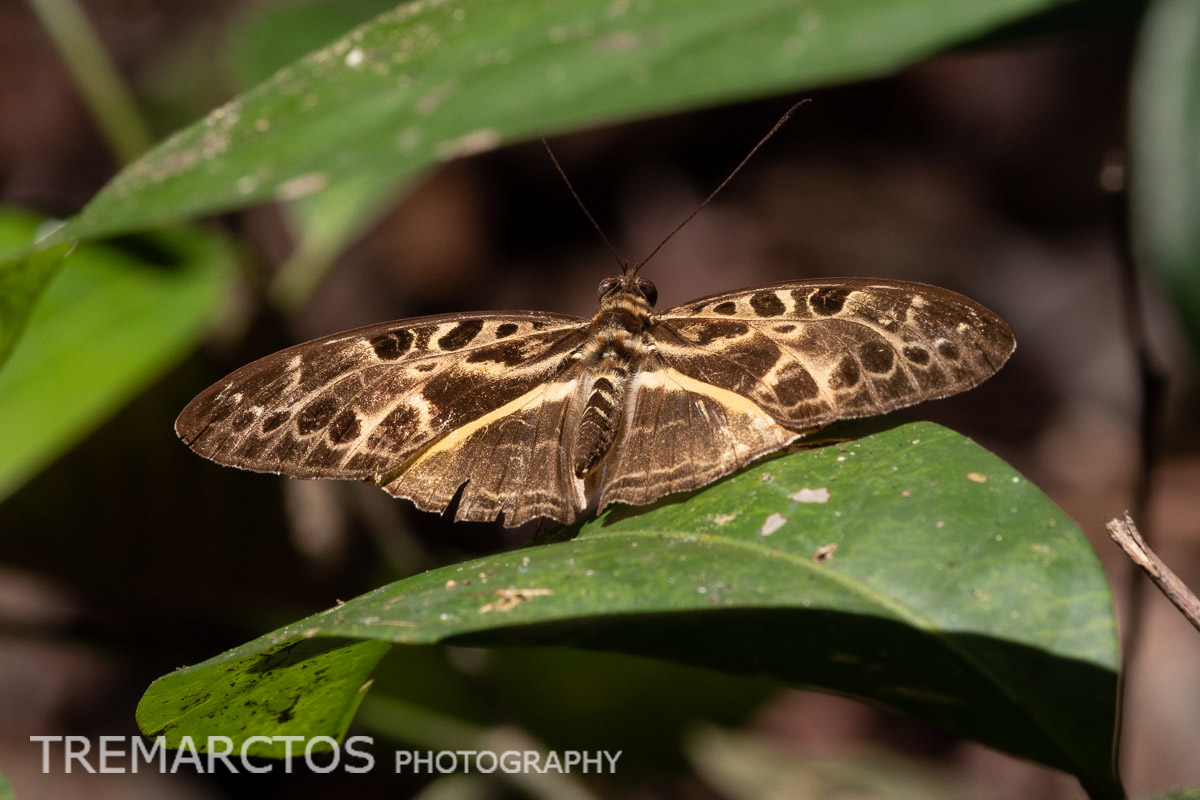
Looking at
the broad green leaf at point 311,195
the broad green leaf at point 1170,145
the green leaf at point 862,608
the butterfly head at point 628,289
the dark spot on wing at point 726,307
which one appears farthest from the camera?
the broad green leaf at point 311,195

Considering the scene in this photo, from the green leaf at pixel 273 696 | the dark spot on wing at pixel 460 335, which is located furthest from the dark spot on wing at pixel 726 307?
the green leaf at pixel 273 696

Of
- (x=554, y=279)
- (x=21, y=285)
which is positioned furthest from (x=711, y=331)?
(x=554, y=279)

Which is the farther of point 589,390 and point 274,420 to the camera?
point 589,390

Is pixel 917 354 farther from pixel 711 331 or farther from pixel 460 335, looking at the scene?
pixel 460 335

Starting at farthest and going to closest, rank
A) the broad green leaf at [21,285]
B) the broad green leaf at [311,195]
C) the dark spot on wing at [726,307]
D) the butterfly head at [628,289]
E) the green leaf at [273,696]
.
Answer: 1. the broad green leaf at [311,195]
2. the butterfly head at [628,289]
3. the dark spot on wing at [726,307]
4. the broad green leaf at [21,285]
5. the green leaf at [273,696]

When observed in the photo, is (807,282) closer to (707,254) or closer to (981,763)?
(981,763)

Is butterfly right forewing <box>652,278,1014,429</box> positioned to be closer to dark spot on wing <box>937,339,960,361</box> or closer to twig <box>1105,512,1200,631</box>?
dark spot on wing <box>937,339,960,361</box>

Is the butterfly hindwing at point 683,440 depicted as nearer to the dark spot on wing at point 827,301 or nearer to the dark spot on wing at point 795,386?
the dark spot on wing at point 795,386

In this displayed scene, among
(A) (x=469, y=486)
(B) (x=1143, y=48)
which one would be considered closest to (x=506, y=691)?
(A) (x=469, y=486)
